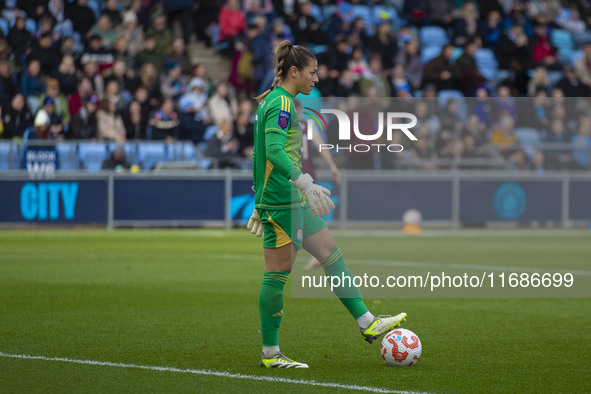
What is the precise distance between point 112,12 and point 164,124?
3.55 metres

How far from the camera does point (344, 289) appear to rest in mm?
6469

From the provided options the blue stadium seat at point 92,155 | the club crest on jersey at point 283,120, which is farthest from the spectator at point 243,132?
the club crest on jersey at point 283,120

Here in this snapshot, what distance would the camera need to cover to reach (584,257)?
14.8 m

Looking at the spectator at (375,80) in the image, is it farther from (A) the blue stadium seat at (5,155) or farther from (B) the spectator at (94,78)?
(A) the blue stadium seat at (5,155)

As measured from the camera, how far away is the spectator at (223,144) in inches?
827

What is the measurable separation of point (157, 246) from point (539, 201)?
342 inches

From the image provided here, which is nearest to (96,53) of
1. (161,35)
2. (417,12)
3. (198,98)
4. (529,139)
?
(161,35)

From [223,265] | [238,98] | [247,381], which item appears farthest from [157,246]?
[247,381]

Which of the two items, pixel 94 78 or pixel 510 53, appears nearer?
pixel 94 78

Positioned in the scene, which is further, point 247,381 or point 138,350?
point 138,350

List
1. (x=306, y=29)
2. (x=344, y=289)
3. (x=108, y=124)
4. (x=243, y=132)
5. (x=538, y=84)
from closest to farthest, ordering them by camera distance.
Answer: (x=344, y=289) < (x=108, y=124) < (x=243, y=132) < (x=306, y=29) < (x=538, y=84)

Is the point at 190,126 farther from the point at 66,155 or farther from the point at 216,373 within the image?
the point at 216,373

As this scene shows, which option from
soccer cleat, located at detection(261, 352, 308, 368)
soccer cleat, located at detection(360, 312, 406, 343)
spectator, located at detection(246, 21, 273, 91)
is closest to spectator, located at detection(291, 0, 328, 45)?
spectator, located at detection(246, 21, 273, 91)

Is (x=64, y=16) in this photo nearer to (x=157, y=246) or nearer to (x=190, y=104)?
(x=190, y=104)
